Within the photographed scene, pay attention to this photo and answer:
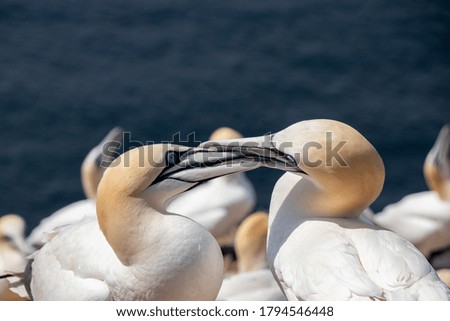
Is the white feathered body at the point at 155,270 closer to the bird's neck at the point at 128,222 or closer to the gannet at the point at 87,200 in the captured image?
the bird's neck at the point at 128,222

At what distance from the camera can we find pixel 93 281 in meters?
4.80

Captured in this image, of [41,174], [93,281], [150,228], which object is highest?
[150,228]

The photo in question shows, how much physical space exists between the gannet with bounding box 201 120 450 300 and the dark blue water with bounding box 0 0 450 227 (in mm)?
6589

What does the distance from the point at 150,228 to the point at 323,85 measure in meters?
8.18

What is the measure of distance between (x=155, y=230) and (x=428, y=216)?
4.11 metres

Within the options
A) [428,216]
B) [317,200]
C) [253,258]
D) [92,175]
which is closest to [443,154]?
[428,216]

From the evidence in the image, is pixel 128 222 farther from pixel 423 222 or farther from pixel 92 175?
pixel 423 222

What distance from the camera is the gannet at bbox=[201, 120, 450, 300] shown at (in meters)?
4.33

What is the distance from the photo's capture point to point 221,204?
8227mm

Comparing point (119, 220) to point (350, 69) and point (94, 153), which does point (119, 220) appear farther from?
point (350, 69)

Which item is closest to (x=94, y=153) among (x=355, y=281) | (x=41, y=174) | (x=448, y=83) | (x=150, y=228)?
(x=41, y=174)

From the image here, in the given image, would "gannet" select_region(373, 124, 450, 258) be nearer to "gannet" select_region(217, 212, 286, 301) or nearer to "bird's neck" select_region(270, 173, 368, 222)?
"gannet" select_region(217, 212, 286, 301)

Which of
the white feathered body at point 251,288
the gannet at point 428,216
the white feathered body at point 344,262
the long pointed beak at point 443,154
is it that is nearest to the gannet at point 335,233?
the white feathered body at point 344,262

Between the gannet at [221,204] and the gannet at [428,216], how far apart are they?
44.8 inches
